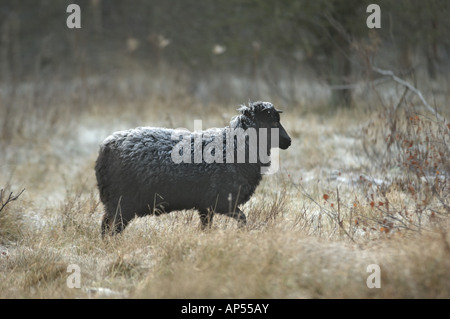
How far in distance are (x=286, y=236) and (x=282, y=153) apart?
17.0ft

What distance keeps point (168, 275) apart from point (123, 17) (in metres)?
18.1

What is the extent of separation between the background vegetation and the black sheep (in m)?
0.34

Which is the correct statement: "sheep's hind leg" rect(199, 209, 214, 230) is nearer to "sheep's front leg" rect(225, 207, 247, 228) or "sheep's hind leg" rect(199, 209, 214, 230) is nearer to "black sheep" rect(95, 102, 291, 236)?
"black sheep" rect(95, 102, 291, 236)

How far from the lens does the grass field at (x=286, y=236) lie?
14.1ft

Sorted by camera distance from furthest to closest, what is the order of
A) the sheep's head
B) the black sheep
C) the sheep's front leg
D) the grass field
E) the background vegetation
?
the sheep's head < the black sheep < the sheep's front leg < the background vegetation < the grass field

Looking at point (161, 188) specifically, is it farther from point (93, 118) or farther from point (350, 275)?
point (93, 118)

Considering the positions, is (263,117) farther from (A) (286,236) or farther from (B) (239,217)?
(A) (286,236)

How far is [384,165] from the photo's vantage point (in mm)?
8305

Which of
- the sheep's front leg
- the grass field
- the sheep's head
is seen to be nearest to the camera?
the grass field

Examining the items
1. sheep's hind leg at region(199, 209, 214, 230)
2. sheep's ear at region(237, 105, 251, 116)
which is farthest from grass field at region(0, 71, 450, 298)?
sheep's ear at region(237, 105, 251, 116)

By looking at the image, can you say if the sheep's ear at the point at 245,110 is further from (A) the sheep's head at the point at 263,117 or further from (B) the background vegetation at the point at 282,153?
(B) the background vegetation at the point at 282,153

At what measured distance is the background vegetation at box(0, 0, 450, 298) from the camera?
4.52 metres

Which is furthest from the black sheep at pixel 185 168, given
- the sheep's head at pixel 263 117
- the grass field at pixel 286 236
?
the grass field at pixel 286 236
